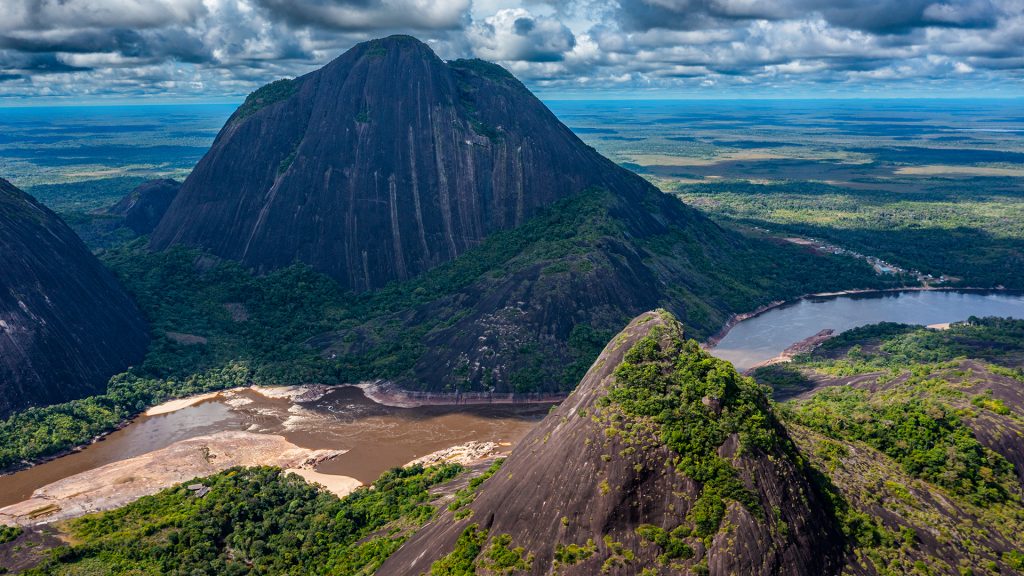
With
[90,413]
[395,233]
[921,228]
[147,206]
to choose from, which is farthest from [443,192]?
[921,228]

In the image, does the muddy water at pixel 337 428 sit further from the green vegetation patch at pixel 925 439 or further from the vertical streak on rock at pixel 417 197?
the vertical streak on rock at pixel 417 197

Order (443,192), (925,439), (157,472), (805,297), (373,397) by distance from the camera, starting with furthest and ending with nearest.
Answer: (805,297), (443,192), (373,397), (157,472), (925,439)

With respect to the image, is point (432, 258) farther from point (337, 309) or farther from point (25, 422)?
point (25, 422)

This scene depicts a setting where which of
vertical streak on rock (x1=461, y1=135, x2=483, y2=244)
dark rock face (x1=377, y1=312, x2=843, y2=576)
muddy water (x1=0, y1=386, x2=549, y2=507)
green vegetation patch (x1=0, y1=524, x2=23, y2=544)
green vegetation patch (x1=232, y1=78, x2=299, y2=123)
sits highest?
green vegetation patch (x1=232, y1=78, x2=299, y2=123)

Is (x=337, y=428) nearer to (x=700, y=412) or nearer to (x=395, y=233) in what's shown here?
(x=395, y=233)

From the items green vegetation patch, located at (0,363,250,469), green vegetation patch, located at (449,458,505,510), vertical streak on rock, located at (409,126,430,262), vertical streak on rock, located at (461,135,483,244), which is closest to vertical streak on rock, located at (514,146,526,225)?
vertical streak on rock, located at (461,135,483,244)

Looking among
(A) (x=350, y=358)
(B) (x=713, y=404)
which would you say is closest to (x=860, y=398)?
(B) (x=713, y=404)

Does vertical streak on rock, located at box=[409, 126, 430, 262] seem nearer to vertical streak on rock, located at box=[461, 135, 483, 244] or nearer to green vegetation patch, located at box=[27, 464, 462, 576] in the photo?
vertical streak on rock, located at box=[461, 135, 483, 244]
